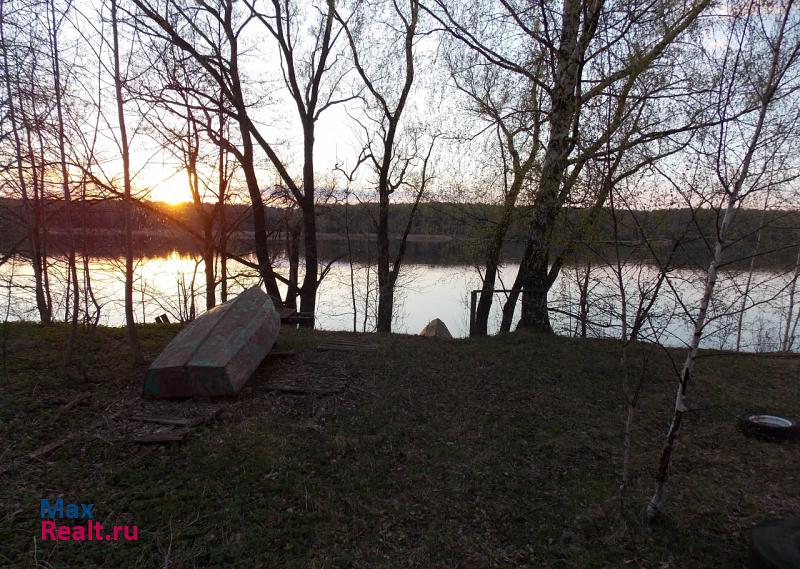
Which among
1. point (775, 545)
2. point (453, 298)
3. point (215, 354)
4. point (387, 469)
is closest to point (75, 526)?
point (215, 354)

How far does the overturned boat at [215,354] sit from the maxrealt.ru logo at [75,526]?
5.73 feet

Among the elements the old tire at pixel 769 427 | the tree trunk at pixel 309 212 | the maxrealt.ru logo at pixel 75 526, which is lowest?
the maxrealt.ru logo at pixel 75 526

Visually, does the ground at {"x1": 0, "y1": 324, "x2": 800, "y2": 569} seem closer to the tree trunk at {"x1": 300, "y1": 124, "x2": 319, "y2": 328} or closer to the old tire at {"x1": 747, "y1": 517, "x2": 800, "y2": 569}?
the old tire at {"x1": 747, "y1": 517, "x2": 800, "y2": 569}

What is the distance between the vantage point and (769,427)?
15.4ft

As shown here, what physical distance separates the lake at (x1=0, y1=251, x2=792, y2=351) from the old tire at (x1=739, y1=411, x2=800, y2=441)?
1.05m

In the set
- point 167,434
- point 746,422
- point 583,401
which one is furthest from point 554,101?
point 167,434

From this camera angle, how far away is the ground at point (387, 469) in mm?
3129

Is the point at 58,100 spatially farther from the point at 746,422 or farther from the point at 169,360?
the point at 746,422

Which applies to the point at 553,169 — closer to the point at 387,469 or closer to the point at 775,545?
the point at 387,469

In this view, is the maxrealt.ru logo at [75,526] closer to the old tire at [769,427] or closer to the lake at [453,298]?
the lake at [453,298]

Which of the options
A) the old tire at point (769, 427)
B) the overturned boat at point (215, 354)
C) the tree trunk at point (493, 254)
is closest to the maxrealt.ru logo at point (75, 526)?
the overturned boat at point (215, 354)

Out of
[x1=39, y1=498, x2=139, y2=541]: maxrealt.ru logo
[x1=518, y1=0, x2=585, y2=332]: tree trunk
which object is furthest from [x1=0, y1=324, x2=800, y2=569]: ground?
[x1=518, y1=0, x2=585, y2=332]: tree trunk

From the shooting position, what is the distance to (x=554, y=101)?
25.0 ft

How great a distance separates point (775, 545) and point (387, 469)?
3.03m
